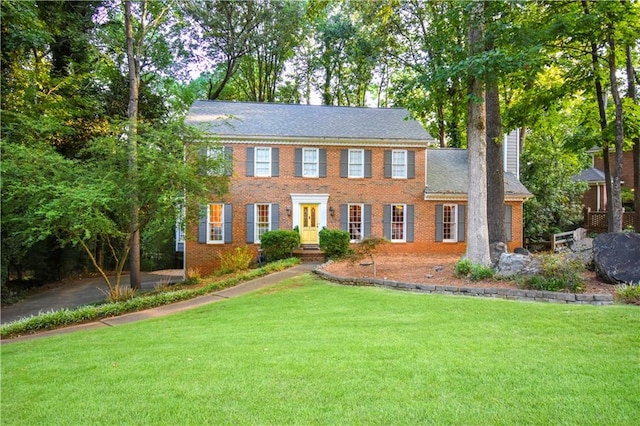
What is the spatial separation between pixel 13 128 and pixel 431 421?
14.3 metres

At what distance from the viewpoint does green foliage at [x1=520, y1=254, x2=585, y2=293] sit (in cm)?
815

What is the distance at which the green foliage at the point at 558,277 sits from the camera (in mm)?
8148

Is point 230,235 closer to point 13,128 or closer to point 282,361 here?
point 13,128

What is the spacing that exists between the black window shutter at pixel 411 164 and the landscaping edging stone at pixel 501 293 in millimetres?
9156

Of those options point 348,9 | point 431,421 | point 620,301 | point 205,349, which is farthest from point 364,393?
point 348,9

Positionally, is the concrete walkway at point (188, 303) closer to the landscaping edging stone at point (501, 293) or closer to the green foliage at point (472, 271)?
the landscaping edging stone at point (501, 293)

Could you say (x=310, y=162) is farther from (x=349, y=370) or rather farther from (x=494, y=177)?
(x=349, y=370)

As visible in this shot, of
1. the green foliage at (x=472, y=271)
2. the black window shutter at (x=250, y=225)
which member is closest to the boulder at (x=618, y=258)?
the green foliage at (x=472, y=271)

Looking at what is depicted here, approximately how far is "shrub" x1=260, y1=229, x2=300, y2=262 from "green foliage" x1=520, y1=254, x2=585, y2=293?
925cm

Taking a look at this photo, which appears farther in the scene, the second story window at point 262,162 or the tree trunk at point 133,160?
the second story window at point 262,162

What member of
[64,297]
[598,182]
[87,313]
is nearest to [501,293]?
[87,313]

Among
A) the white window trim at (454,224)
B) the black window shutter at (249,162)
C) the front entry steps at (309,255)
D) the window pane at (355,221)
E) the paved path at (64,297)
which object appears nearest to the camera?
the paved path at (64,297)

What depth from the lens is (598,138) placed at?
43.8 feet

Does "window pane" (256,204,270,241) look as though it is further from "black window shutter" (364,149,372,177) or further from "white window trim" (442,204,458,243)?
"white window trim" (442,204,458,243)
